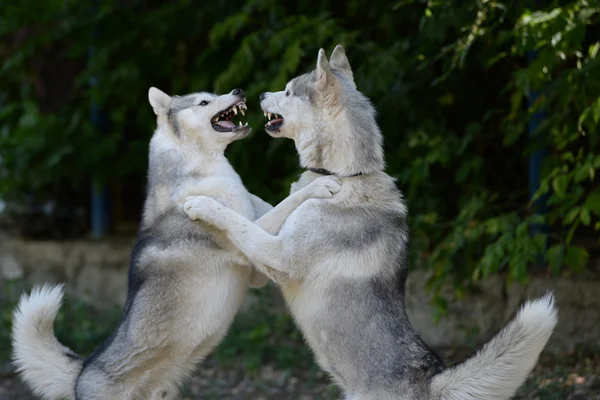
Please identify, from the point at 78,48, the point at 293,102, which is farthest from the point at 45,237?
the point at 293,102

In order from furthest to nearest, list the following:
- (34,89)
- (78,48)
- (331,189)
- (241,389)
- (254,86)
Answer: (34,89), (78,48), (254,86), (241,389), (331,189)

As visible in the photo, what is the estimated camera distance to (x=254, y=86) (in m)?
6.59

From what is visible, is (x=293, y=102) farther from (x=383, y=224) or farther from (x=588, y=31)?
(x=588, y=31)

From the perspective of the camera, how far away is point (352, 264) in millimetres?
4148

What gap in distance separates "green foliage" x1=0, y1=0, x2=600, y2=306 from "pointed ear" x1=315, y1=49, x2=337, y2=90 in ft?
4.43

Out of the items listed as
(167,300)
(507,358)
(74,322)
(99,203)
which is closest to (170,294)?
(167,300)

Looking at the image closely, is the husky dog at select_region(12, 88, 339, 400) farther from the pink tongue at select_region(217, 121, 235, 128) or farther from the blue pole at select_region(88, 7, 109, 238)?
the blue pole at select_region(88, 7, 109, 238)

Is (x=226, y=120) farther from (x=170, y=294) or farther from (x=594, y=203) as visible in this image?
(x=594, y=203)

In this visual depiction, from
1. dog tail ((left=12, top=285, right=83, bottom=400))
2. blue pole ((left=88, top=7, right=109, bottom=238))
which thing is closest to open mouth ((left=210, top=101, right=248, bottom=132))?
dog tail ((left=12, top=285, right=83, bottom=400))

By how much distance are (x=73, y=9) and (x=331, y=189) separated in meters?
4.94

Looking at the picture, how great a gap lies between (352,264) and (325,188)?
39 centimetres

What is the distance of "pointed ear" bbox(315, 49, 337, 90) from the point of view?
4.23m

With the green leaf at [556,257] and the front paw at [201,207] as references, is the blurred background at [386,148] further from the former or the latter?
the front paw at [201,207]

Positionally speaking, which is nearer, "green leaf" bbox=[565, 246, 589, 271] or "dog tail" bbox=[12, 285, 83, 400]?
"dog tail" bbox=[12, 285, 83, 400]
